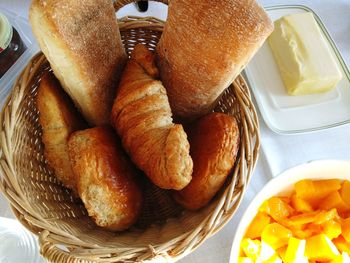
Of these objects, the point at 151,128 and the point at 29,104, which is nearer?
the point at 151,128

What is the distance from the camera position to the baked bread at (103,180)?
573mm

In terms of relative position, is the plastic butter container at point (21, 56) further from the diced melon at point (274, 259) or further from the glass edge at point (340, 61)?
the diced melon at point (274, 259)

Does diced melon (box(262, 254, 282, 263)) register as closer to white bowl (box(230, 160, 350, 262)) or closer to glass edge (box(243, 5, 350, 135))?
white bowl (box(230, 160, 350, 262))

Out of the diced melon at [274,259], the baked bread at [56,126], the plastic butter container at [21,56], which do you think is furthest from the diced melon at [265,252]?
the plastic butter container at [21,56]

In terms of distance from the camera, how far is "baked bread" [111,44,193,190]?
1.77 ft

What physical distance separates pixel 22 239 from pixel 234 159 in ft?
1.34

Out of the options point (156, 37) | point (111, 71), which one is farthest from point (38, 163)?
point (156, 37)

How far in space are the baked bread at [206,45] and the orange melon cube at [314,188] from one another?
220mm

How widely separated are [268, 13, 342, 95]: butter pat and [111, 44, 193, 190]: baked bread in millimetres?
358

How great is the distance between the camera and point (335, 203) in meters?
0.69

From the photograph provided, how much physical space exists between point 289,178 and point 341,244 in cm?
15

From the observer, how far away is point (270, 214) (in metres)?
0.66

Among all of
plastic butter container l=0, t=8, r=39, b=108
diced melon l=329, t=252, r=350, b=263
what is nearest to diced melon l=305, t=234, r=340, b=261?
diced melon l=329, t=252, r=350, b=263

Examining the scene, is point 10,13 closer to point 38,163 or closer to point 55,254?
point 38,163
